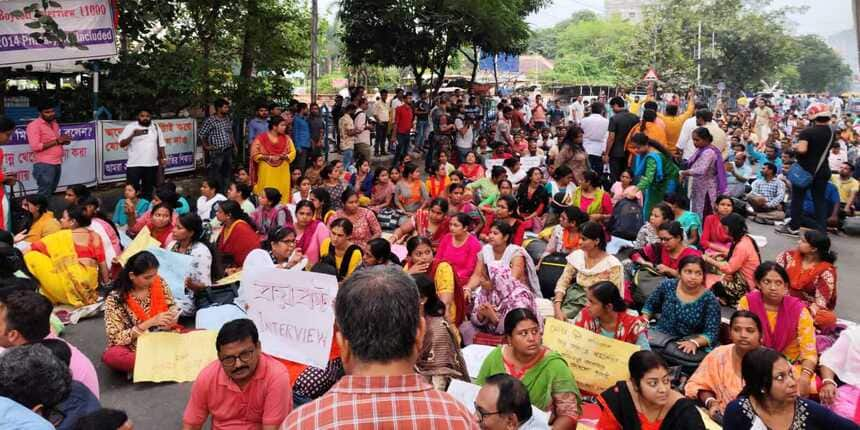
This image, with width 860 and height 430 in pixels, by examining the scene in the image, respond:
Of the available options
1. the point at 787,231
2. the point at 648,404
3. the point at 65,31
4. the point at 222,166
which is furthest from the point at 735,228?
the point at 65,31

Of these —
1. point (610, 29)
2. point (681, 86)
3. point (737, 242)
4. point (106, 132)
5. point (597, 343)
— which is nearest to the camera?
point (597, 343)

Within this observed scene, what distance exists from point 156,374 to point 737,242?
500 centimetres

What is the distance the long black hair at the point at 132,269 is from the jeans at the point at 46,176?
4.66 meters

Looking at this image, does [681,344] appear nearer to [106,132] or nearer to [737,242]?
[737,242]

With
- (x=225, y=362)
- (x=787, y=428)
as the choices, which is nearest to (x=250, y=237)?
(x=225, y=362)

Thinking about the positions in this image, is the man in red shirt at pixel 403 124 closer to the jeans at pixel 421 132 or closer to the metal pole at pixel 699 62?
the jeans at pixel 421 132

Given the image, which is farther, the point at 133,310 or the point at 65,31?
the point at 65,31

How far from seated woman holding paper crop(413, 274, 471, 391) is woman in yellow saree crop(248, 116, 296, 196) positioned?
5937mm

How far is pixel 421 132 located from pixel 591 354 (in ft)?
41.3

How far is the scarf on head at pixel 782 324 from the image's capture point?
4.82m

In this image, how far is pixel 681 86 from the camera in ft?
144

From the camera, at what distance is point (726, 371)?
14.4 feet

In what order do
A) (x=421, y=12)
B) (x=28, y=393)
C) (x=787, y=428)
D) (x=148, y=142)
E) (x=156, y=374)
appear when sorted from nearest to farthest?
(x=28, y=393)
(x=787, y=428)
(x=156, y=374)
(x=148, y=142)
(x=421, y=12)

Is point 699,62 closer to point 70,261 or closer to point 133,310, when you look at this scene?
point 70,261
